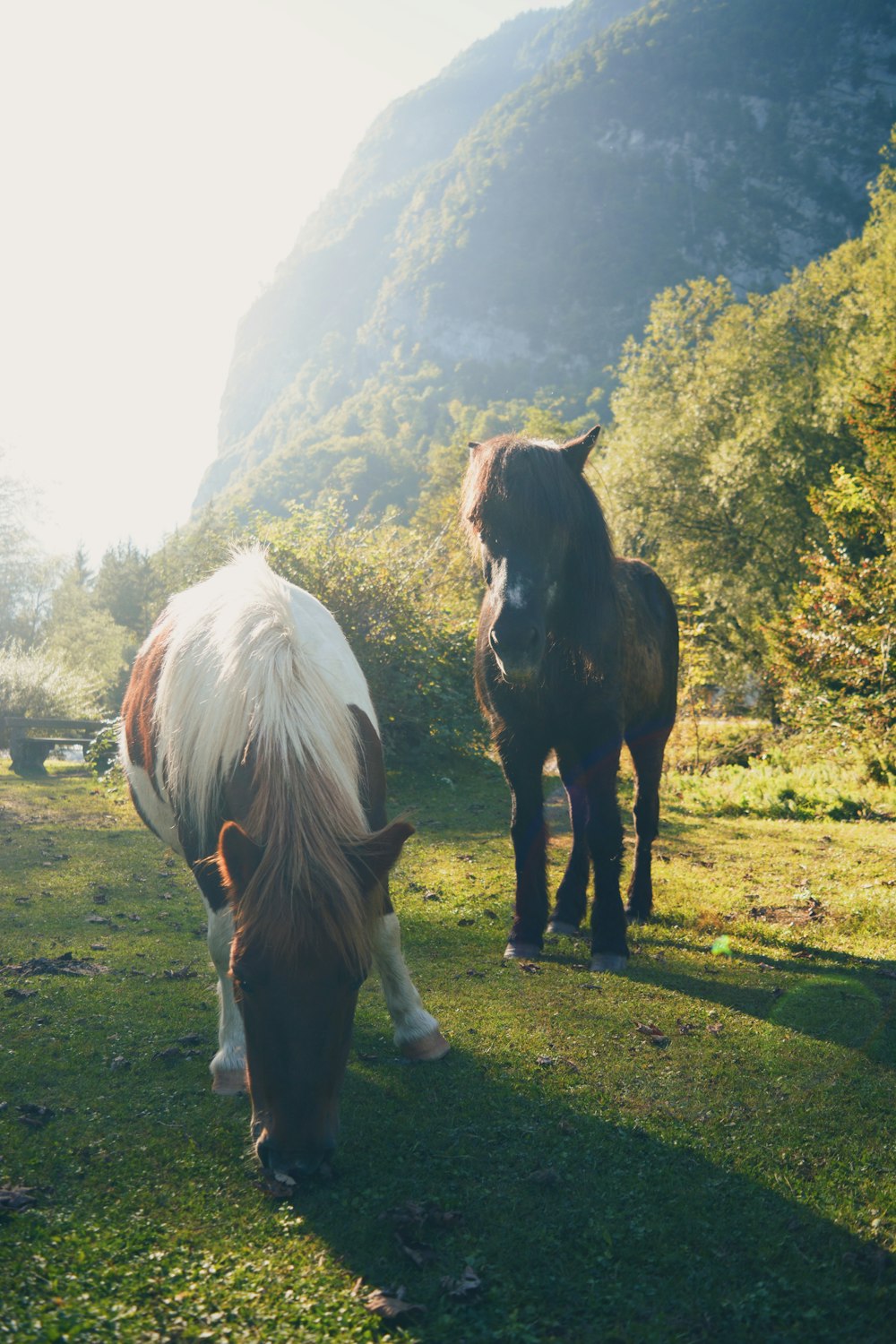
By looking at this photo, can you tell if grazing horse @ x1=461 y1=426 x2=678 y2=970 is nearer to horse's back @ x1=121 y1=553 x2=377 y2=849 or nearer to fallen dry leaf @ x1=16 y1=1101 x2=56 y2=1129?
horse's back @ x1=121 y1=553 x2=377 y2=849

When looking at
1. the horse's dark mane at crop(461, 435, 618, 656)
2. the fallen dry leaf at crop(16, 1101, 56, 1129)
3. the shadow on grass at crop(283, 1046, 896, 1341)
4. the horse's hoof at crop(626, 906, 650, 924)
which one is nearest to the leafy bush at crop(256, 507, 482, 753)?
the horse's hoof at crop(626, 906, 650, 924)

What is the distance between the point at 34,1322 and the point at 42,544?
41812 mm

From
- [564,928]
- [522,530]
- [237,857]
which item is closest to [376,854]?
[237,857]

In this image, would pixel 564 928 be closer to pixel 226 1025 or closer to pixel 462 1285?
pixel 226 1025

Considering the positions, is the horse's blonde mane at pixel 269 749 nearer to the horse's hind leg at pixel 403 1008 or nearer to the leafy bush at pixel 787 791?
the horse's hind leg at pixel 403 1008

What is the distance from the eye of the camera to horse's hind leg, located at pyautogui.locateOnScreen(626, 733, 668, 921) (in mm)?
6219

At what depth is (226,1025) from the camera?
11.8 feet

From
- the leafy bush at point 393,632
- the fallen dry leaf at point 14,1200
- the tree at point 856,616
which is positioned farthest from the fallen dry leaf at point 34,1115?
the tree at point 856,616

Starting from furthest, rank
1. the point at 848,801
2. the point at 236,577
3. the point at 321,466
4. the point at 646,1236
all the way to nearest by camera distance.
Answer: the point at 321,466, the point at 848,801, the point at 236,577, the point at 646,1236

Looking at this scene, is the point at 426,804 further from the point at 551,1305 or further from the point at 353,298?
→ the point at 353,298

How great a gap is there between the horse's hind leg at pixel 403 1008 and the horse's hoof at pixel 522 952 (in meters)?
1.34

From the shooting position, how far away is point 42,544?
38.7 metres

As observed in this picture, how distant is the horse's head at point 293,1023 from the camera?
244cm

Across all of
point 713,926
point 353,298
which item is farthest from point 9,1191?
point 353,298
